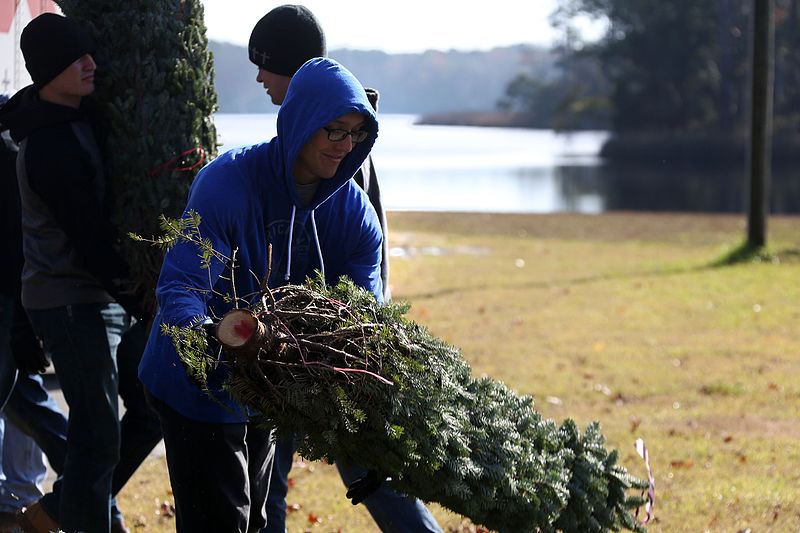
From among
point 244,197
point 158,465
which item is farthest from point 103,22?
point 158,465

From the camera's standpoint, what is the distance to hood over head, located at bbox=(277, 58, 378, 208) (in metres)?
3.03

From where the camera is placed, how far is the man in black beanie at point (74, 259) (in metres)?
3.79

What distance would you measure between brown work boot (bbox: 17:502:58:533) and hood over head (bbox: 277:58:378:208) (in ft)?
5.66

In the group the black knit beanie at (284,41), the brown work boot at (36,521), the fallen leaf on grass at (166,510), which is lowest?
the fallen leaf on grass at (166,510)

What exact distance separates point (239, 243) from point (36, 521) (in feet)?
5.52

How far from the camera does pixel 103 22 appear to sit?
4.01 m

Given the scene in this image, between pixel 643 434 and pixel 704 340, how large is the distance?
3414 mm

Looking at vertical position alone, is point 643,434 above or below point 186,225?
below

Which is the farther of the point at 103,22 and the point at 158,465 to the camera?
the point at 158,465

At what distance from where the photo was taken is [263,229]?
3.18 metres

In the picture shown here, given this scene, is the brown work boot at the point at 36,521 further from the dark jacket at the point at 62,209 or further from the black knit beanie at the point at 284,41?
the black knit beanie at the point at 284,41

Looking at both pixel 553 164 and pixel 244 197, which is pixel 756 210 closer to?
pixel 244 197

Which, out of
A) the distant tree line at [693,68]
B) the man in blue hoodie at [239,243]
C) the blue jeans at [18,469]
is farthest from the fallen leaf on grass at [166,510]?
the distant tree line at [693,68]

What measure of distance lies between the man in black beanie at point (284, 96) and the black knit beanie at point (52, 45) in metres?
0.55
